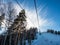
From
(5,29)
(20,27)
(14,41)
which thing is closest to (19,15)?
(20,27)

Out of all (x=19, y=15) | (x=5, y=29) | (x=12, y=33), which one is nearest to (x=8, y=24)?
(x=5, y=29)

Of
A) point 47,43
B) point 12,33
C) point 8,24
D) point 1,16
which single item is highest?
point 1,16

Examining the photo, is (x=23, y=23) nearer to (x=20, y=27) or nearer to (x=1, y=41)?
(x=20, y=27)

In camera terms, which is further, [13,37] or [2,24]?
[13,37]

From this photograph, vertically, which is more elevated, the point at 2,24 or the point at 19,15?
the point at 19,15

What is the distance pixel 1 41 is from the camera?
29.6m

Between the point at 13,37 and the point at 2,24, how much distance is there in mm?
7935

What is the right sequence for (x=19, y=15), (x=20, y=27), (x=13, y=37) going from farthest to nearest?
(x=13, y=37) < (x=20, y=27) < (x=19, y=15)

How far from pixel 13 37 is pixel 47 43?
907 centimetres

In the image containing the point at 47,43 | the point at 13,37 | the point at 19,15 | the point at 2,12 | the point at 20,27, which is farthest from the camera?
the point at 47,43

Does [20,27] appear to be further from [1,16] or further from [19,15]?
[1,16]

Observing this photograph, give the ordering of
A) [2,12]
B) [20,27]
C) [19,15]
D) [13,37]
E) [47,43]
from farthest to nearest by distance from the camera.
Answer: [47,43] < [13,37] < [20,27] < [19,15] < [2,12]

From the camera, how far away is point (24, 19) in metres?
27.8

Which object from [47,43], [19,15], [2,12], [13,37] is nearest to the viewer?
[2,12]
